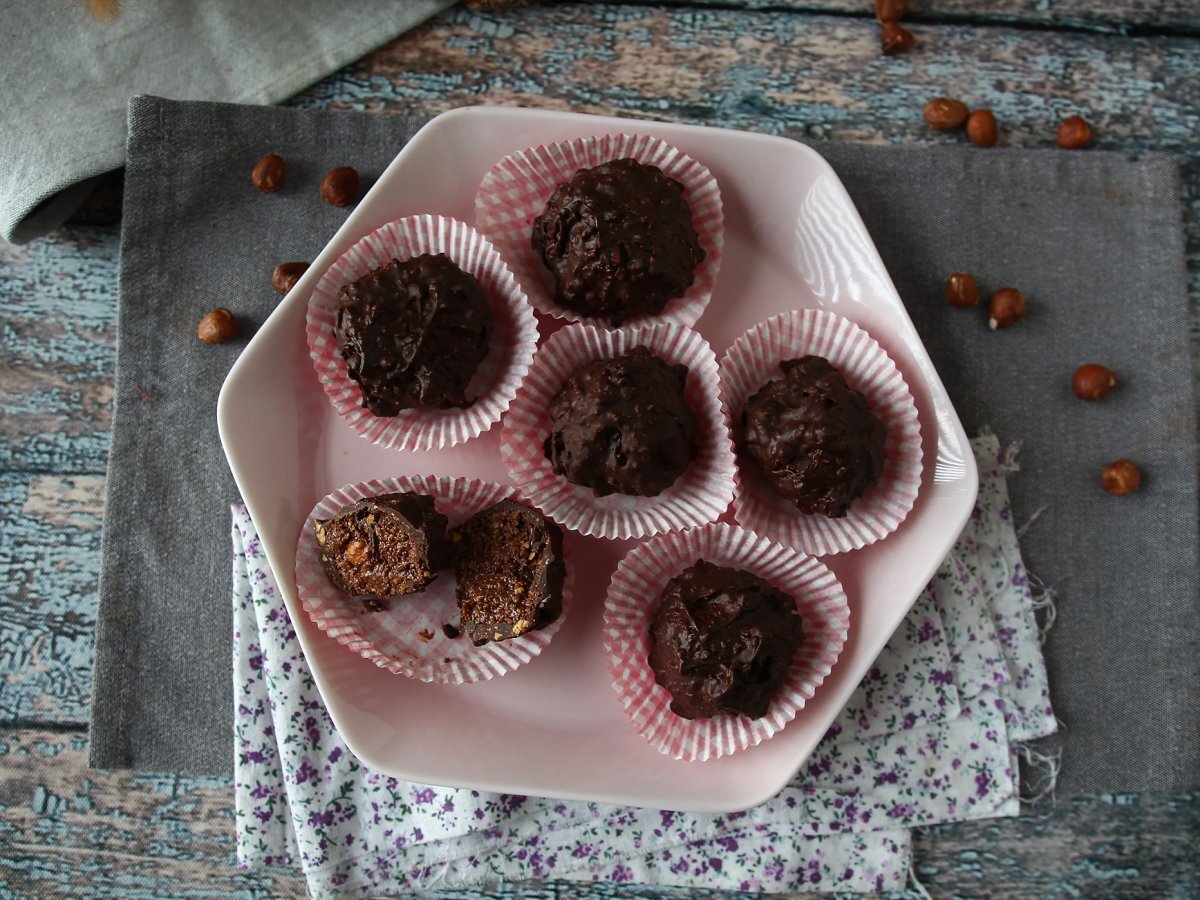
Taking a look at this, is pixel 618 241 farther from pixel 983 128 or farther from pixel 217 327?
pixel 983 128

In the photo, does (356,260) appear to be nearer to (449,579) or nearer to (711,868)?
(449,579)

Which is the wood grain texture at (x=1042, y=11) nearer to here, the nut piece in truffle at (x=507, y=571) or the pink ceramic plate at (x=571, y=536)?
the pink ceramic plate at (x=571, y=536)

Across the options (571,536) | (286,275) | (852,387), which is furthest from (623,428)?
(286,275)

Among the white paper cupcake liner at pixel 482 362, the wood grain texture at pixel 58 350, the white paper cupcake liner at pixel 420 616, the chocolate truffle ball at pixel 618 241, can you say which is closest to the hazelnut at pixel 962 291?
the chocolate truffle ball at pixel 618 241

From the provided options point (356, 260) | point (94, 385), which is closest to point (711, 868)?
point (356, 260)

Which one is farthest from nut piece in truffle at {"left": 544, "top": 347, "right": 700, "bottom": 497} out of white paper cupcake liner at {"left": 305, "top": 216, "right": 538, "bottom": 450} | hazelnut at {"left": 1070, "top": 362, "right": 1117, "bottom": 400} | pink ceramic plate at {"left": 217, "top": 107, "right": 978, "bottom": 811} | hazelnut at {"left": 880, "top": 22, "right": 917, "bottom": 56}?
hazelnut at {"left": 880, "top": 22, "right": 917, "bottom": 56}

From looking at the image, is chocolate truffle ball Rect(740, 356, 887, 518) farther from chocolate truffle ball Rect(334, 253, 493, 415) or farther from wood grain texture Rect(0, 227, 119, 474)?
wood grain texture Rect(0, 227, 119, 474)

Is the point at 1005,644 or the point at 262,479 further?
the point at 1005,644
